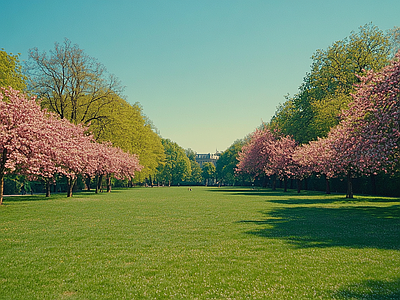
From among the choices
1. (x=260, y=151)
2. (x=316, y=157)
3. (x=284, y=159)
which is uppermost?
(x=260, y=151)

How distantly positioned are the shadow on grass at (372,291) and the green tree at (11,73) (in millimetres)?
43256

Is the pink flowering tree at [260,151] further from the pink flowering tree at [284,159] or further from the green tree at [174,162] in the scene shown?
the green tree at [174,162]

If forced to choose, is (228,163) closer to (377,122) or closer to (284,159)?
(284,159)

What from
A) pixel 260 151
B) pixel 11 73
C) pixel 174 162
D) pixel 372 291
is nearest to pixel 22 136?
pixel 11 73

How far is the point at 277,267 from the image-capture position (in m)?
9.38

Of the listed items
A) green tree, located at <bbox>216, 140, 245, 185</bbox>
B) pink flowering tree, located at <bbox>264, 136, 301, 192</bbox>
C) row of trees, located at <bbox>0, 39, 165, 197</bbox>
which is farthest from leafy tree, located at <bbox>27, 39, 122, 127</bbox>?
green tree, located at <bbox>216, 140, 245, 185</bbox>

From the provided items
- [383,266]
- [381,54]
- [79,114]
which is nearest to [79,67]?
[79,114]

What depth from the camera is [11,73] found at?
44.5 m

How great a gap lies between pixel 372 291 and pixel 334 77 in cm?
5258

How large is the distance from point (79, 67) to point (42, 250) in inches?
1663

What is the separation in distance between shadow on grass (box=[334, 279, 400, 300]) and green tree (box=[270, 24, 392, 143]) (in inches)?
1577

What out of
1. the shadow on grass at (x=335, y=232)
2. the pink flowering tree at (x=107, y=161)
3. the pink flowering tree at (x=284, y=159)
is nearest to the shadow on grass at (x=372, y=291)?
the shadow on grass at (x=335, y=232)

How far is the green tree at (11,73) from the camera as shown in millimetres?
41569

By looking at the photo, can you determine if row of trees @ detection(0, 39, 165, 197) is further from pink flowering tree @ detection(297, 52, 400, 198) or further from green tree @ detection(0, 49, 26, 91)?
pink flowering tree @ detection(297, 52, 400, 198)
